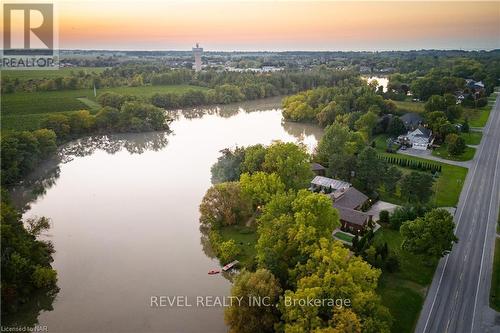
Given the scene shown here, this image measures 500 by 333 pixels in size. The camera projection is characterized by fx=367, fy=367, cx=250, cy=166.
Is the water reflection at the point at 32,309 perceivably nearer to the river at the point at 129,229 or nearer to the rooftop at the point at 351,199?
the river at the point at 129,229

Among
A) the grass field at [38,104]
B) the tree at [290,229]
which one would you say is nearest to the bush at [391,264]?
the tree at [290,229]

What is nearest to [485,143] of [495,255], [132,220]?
[495,255]

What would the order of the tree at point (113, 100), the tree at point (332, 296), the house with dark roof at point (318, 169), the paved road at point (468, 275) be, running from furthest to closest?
the tree at point (113, 100) → the house with dark roof at point (318, 169) → the paved road at point (468, 275) → the tree at point (332, 296)

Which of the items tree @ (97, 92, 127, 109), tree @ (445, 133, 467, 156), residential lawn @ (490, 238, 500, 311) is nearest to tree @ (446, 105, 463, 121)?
tree @ (445, 133, 467, 156)

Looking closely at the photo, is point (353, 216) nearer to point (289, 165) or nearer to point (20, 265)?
point (289, 165)

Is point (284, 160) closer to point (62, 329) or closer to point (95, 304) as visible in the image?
point (95, 304)

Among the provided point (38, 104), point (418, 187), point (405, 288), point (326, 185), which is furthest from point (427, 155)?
point (38, 104)
